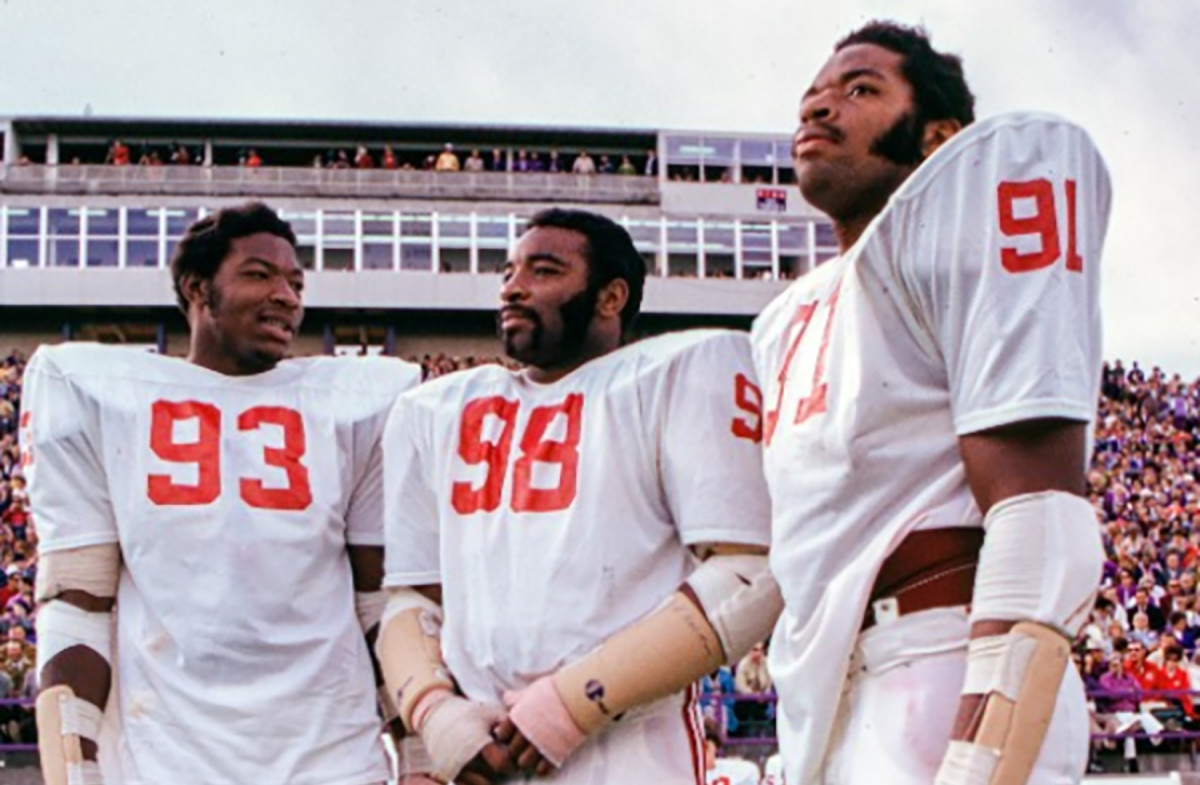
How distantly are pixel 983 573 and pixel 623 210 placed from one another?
4336 cm

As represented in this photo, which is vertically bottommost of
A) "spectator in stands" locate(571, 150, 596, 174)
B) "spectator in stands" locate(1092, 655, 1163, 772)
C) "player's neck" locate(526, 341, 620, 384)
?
"spectator in stands" locate(1092, 655, 1163, 772)

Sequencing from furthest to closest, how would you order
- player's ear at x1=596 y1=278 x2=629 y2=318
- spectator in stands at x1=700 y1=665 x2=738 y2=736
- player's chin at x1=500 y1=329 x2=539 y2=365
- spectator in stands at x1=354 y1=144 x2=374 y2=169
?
1. spectator in stands at x1=354 y1=144 x2=374 y2=169
2. spectator in stands at x1=700 y1=665 x2=738 y2=736
3. player's ear at x1=596 y1=278 x2=629 y2=318
4. player's chin at x1=500 y1=329 x2=539 y2=365

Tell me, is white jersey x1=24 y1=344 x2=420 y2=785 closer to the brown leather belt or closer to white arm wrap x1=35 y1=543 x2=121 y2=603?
white arm wrap x1=35 y1=543 x2=121 y2=603

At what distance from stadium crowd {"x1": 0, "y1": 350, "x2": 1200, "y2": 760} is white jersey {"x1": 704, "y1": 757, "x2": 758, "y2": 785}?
26.2 inches

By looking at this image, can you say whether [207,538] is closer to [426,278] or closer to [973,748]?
[973,748]

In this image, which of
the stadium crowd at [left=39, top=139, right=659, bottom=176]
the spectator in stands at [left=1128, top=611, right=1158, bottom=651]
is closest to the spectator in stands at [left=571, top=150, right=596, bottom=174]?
the stadium crowd at [left=39, top=139, right=659, bottom=176]

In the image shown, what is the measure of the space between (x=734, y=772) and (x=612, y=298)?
7843 millimetres

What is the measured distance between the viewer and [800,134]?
3.27 m

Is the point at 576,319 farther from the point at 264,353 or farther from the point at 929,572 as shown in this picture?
the point at 929,572

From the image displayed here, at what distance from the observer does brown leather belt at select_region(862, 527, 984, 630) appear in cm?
275

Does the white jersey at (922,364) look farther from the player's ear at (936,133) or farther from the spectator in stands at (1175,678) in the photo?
the spectator in stands at (1175,678)

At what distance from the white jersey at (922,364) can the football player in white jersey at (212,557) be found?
5.67 ft

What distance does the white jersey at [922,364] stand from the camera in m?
2.65

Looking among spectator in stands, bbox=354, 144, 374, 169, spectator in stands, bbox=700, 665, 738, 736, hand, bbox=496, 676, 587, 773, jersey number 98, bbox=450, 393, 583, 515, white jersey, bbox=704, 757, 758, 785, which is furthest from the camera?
spectator in stands, bbox=354, 144, 374, 169
